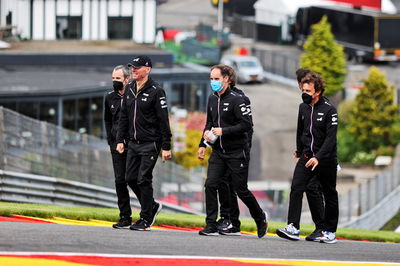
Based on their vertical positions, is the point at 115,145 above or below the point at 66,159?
above

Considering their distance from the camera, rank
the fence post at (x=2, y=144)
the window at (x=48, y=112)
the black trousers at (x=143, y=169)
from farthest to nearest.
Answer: the window at (x=48, y=112), the fence post at (x=2, y=144), the black trousers at (x=143, y=169)

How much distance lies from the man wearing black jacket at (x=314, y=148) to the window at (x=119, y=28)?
48084 millimetres

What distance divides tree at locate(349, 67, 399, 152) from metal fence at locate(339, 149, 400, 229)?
12.1 metres

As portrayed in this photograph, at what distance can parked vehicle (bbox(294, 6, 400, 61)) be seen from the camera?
65.8 meters

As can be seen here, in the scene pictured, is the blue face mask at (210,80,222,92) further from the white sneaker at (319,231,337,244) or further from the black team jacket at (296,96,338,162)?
the white sneaker at (319,231,337,244)

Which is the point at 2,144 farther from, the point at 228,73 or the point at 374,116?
the point at 374,116

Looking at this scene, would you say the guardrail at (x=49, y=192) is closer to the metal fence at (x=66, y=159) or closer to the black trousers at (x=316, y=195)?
the metal fence at (x=66, y=159)

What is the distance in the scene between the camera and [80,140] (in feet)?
91.0

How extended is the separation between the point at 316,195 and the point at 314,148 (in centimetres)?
75

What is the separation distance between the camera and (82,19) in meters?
62.9

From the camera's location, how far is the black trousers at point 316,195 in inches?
616

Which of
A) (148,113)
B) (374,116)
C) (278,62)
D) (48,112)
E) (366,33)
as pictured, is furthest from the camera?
(278,62)

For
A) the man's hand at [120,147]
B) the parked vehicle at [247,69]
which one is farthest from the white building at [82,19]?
the man's hand at [120,147]

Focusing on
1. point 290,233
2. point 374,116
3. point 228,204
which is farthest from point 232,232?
point 374,116
